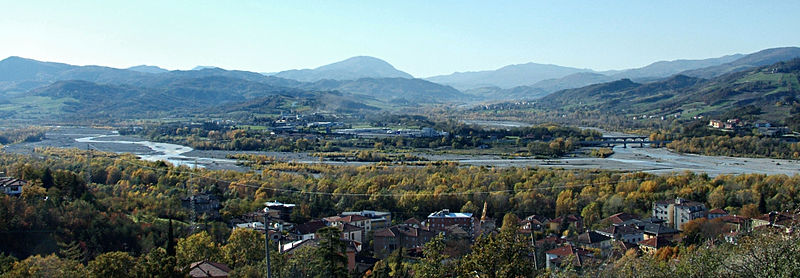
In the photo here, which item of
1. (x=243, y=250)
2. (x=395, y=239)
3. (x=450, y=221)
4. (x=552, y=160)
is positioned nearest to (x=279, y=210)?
(x=395, y=239)

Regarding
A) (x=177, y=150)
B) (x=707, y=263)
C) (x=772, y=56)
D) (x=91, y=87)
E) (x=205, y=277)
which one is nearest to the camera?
(x=707, y=263)

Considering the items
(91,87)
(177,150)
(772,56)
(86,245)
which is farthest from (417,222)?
(772,56)

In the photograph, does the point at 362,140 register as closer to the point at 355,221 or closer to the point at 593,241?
the point at 355,221

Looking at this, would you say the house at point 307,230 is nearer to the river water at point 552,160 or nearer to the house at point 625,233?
the house at point 625,233

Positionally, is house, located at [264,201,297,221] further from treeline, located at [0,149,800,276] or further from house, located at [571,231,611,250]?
house, located at [571,231,611,250]

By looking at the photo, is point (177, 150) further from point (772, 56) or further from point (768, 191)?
point (772, 56)

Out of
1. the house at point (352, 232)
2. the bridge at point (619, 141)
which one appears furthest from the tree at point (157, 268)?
the bridge at point (619, 141)
